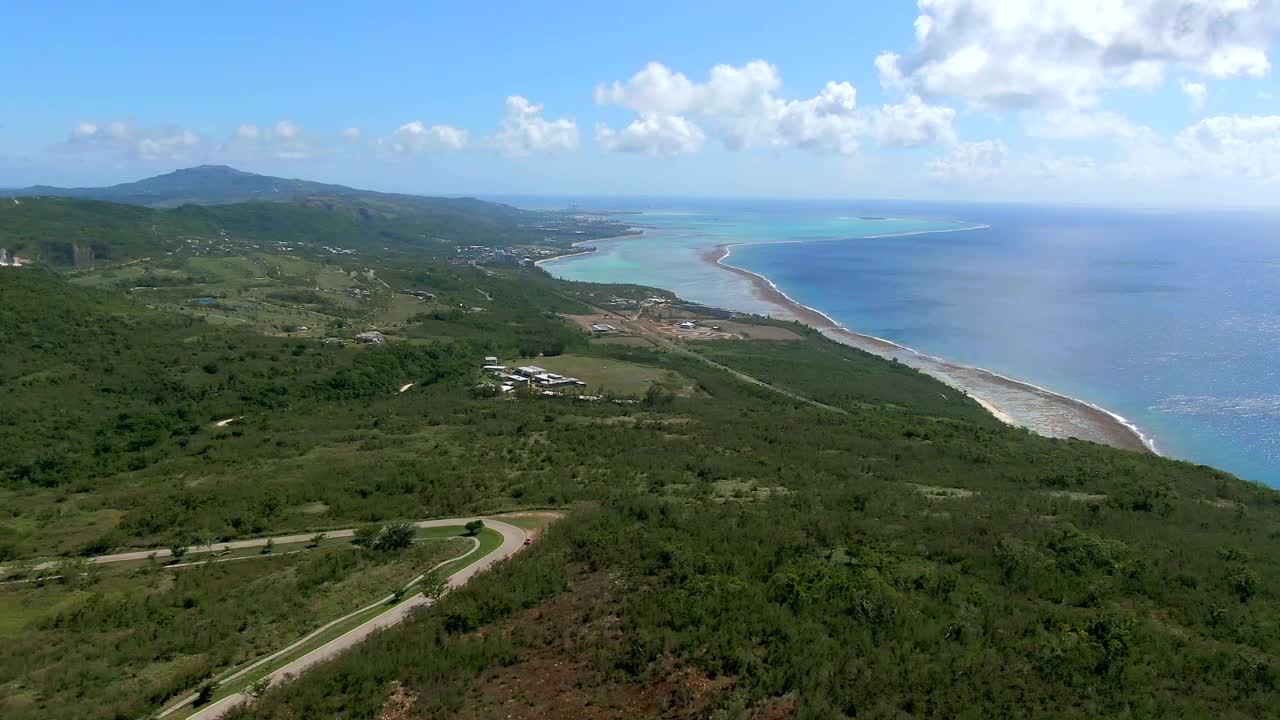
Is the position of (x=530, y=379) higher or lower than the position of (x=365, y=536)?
lower

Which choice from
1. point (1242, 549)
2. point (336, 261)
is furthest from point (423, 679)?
point (336, 261)

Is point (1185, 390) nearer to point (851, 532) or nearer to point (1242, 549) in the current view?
point (1242, 549)

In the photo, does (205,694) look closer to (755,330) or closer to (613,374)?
(613,374)

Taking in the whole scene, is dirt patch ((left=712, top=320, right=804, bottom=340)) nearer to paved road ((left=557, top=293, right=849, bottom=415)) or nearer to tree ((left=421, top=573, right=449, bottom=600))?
paved road ((left=557, top=293, right=849, bottom=415))

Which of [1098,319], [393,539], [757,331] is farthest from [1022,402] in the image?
[393,539]

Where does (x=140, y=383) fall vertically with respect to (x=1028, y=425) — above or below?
above
